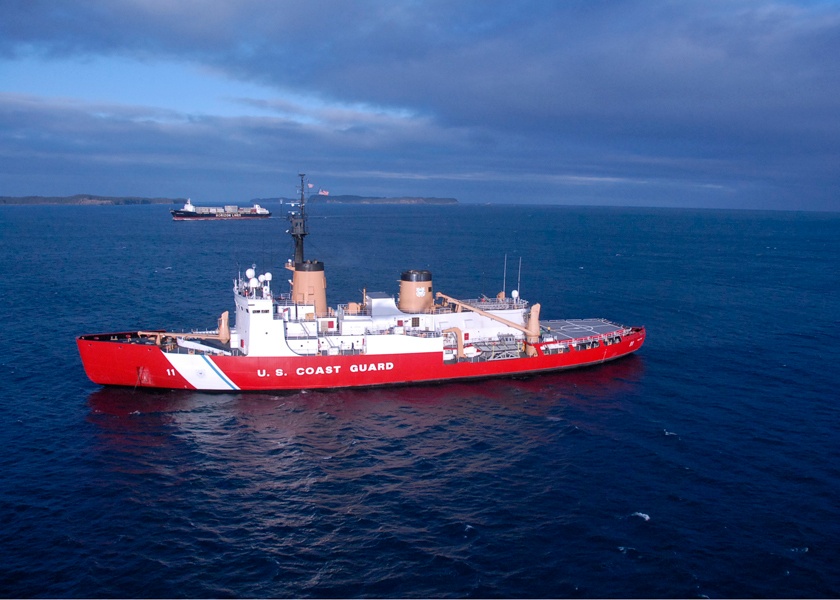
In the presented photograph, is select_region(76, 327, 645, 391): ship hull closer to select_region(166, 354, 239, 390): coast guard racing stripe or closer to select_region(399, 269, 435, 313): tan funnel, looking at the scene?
select_region(166, 354, 239, 390): coast guard racing stripe

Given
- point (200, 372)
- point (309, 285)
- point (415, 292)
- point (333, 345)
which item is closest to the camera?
point (200, 372)

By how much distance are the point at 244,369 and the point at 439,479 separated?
55.7ft

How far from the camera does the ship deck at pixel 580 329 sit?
4750cm

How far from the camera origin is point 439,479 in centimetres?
2856

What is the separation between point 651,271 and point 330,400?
2868 inches

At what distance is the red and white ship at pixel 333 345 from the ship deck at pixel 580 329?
28cm

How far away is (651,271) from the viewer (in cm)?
9519

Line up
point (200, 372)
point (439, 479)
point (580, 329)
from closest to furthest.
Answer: point (439, 479)
point (200, 372)
point (580, 329)

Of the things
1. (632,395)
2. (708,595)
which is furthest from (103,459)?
(632,395)

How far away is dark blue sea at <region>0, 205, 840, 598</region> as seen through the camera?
2130 cm

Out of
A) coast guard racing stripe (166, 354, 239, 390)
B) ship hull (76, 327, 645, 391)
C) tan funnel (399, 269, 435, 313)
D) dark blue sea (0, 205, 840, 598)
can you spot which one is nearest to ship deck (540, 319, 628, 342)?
dark blue sea (0, 205, 840, 598)

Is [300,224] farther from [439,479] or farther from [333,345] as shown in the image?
[439,479]

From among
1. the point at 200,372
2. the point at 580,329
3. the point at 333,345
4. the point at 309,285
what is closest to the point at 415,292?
the point at 333,345

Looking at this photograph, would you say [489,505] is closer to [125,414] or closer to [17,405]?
[125,414]
